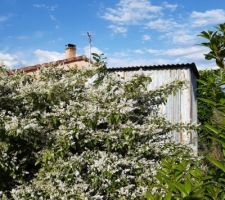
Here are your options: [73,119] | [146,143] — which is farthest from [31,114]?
[146,143]

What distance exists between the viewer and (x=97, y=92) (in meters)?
6.17

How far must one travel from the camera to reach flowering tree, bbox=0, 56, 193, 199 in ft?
16.6

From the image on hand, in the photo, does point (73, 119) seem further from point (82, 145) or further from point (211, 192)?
point (211, 192)

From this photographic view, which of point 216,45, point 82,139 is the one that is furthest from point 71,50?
point 216,45

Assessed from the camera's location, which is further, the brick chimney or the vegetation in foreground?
the brick chimney

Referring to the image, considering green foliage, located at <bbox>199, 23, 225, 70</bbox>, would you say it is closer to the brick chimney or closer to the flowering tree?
the flowering tree

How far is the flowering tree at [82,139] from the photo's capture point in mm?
5051

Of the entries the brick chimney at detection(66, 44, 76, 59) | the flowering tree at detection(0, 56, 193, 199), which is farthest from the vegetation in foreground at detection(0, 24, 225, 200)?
the brick chimney at detection(66, 44, 76, 59)

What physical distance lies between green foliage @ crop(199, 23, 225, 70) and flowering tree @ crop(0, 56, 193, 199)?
8.99 ft

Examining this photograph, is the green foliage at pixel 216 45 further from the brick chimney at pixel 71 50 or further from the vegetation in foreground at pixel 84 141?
the brick chimney at pixel 71 50

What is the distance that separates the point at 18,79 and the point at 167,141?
2623 millimetres

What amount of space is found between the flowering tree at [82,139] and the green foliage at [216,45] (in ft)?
8.99

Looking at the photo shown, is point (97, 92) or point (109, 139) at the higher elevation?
point (97, 92)

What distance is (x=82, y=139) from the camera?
5516 millimetres
